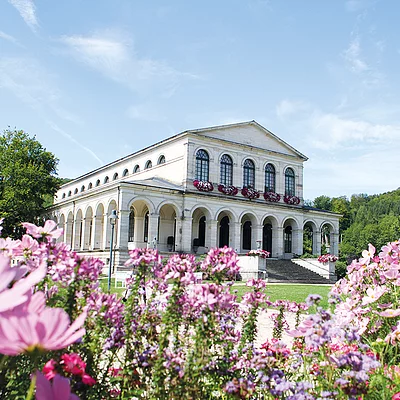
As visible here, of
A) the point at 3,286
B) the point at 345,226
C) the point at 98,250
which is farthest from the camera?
the point at 345,226

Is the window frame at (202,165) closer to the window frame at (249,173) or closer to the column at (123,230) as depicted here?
the window frame at (249,173)

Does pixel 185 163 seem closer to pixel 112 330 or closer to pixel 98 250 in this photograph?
pixel 98 250

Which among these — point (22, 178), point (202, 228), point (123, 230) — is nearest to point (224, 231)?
point (202, 228)

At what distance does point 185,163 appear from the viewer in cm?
3347

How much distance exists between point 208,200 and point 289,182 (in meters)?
10.3

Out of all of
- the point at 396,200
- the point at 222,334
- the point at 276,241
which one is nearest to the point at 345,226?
the point at 396,200

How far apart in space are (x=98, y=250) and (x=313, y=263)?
1632 centimetres

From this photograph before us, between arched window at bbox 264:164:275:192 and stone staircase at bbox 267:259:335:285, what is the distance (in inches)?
302

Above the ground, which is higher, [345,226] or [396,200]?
[396,200]

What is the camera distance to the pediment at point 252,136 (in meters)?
35.6

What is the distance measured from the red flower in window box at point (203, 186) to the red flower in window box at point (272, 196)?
5805mm

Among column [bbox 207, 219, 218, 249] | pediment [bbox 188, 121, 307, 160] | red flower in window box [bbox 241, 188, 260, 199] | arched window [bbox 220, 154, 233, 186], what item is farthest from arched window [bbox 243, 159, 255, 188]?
column [bbox 207, 219, 218, 249]

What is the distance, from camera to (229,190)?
114ft

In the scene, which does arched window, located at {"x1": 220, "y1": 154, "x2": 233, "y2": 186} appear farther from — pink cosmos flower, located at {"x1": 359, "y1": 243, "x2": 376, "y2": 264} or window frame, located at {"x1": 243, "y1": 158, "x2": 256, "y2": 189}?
pink cosmos flower, located at {"x1": 359, "y1": 243, "x2": 376, "y2": 264}
